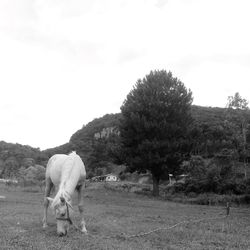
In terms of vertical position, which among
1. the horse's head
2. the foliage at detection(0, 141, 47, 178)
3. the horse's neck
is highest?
the foliage at detection(0, 141, 47, 178)

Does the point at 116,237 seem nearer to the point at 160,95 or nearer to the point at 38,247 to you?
the point at 38,247

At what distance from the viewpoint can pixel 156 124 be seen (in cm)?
3778

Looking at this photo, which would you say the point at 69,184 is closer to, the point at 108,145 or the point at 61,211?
the point at 61,211

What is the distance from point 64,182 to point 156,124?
27.7 metres

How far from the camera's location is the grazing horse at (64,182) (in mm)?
9695

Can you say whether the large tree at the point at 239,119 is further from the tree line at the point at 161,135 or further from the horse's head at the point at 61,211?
the horse's head at the point at 61,211

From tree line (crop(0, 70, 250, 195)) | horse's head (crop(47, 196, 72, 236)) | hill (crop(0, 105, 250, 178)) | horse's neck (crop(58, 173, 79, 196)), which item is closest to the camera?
horse's head (crop(47, 196, 72, 236))

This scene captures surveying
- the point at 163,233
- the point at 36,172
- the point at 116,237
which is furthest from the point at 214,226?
the point at 36,172

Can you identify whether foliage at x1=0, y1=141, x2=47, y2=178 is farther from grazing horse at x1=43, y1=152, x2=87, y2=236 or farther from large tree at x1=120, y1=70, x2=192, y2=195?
grazing horse at x1=43, y1=152, x2=87, y2=236

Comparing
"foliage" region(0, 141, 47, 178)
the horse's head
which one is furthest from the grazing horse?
"foliage" region(0, 141, 47, 178)

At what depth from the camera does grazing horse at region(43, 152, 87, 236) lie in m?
9.70

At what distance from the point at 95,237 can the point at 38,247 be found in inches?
82.6

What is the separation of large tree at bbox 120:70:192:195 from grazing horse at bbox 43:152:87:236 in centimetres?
2531

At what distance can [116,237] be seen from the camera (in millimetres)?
10539
